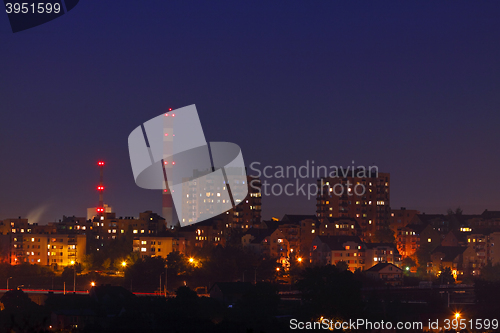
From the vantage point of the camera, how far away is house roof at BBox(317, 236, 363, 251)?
177ft

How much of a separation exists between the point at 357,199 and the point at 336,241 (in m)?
17.5

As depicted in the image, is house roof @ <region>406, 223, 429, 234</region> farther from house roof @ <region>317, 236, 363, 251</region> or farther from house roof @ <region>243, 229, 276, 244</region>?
house roof @ <region>243, 229, 276, 244</region>

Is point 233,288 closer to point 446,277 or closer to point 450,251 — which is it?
point 446,277

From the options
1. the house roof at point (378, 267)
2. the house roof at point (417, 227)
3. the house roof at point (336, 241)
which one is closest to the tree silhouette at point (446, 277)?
the house roof at point (378, 267)

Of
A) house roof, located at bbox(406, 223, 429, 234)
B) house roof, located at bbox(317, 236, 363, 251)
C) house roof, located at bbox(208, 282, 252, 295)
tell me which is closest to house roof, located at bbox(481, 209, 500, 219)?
house roof, located at bbox(406, 223, 429, 234)

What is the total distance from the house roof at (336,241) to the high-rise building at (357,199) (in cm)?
1529

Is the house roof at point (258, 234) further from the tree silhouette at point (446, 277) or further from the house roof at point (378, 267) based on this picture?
the tree silhouette at point (446, 277)

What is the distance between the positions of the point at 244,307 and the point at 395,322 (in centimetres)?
685

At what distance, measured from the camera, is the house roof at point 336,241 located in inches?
2126

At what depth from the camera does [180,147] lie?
88562 millimetres

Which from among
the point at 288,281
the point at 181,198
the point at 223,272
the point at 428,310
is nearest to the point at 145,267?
the point at 223,272

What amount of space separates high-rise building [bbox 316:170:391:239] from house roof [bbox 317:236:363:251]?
1529cm

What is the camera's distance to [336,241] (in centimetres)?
5481

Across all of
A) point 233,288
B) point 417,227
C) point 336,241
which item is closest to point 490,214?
point 417,227
